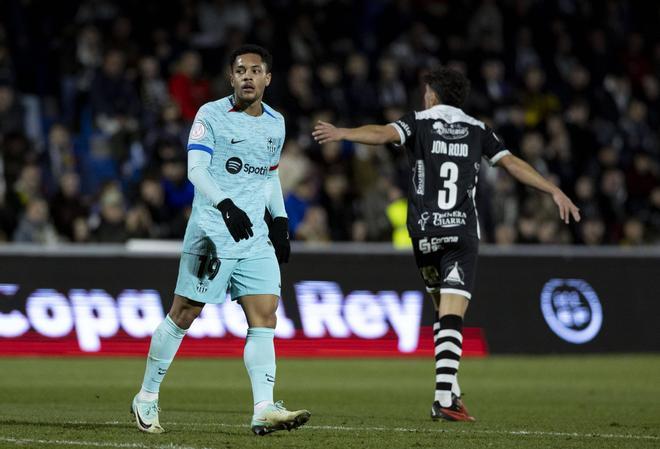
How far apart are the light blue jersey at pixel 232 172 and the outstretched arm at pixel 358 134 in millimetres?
662

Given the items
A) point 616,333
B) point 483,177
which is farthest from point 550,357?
point 483,177

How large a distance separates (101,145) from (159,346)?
1068cm

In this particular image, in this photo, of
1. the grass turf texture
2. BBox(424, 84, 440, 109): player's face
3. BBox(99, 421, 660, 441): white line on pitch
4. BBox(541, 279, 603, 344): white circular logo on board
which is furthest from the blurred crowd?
BBox(99, 421, 660, 441): white line on pitch

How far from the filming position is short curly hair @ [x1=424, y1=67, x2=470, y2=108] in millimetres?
9727

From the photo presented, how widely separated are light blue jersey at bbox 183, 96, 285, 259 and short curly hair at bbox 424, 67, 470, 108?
2218 mm

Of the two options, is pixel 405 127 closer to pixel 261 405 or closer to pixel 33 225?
pixel 261 405

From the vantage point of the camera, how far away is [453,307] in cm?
944

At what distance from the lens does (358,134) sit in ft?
29.3

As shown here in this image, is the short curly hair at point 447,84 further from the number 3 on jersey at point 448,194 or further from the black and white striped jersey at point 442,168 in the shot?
the number 3 on jersey at point 448,194

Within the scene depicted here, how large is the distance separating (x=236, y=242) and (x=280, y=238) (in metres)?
0.33

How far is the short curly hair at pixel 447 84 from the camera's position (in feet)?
31.9

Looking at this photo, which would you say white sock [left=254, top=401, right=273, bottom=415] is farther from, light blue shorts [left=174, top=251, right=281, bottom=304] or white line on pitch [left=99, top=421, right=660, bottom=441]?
white line on pitch [left=99, top=421, right=660, bottom=441]

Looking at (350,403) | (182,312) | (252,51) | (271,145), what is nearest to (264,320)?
(182,312)

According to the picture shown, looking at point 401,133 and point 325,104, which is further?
point 325,104
